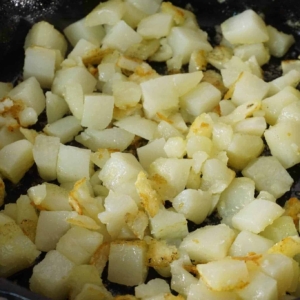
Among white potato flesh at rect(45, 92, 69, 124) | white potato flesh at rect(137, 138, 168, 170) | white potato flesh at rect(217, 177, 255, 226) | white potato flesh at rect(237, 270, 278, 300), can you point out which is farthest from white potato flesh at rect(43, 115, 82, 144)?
white potato flesh at rect(237, 270, 278, 300)

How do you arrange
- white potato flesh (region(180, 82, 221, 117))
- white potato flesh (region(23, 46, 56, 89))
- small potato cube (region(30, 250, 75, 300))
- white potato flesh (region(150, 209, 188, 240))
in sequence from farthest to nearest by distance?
1. white potato flesh (region(23, 46, 56, 89))
2. white potato flesh (region(180, 82, 221, 117))
3. white potato flesh (region(150, 209, 188, 240))
4. small potato cube (region(30, 250, 75, 300))

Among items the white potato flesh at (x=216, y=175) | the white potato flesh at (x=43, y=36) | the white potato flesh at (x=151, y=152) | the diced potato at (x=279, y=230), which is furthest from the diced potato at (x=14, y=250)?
the white potato flesh at (x=43, y=36)

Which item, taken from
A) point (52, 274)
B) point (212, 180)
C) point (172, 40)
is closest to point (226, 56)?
point (172, 40)

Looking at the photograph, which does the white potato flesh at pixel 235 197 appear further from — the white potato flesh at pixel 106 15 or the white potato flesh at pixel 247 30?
the white potato flesh at pixel 106 15

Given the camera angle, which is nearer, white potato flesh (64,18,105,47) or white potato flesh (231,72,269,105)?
white potato flesh (231,72,269,105)

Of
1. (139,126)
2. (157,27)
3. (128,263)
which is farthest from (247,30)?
(128,263)

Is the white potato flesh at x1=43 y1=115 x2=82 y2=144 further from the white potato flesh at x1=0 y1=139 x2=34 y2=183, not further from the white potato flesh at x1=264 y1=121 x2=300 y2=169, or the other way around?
the white potato flesh at x1=264 y1=121 x2=300 y2=169
